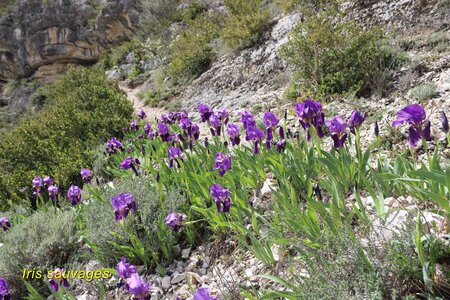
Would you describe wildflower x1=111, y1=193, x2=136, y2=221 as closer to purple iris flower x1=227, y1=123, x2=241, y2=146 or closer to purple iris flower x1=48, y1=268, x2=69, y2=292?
purple iris flower x1=48, y1=268, x2=69, y2=292

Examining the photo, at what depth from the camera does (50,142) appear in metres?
6.24

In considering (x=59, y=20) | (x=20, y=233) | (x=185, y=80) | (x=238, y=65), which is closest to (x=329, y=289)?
(x=20, y=233)

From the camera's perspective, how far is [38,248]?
280cm

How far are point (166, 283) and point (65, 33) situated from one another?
85.6ft

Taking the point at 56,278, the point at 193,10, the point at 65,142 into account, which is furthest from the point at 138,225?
the point at 193,10

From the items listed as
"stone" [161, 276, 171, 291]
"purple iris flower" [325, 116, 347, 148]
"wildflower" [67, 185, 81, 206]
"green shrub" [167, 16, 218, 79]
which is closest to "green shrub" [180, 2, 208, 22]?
"green shrub" [167, 16, 218, 79]

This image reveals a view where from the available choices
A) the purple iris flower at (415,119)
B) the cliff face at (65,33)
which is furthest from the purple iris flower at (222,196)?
the cliff face at (65,33)

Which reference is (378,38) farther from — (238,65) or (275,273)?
(275,273)

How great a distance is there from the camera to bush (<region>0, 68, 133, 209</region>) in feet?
17.5

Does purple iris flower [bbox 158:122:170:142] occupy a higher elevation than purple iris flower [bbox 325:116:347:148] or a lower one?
lower

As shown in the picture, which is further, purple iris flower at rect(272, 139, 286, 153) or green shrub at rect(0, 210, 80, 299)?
green shrub at rect(0, 210, 80, 299)

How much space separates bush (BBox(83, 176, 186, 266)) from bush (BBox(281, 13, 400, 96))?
3.28m

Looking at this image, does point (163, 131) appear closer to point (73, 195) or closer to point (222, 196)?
point (73, 195)

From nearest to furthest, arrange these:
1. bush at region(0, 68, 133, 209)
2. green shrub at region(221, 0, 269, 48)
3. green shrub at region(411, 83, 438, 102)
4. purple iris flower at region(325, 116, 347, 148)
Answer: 1. purple iris flower at region(325, 116, 347, 148)
2. green shrub at region(411, 83, 438, 102)
3. bush at region(0, 68, 133, 209)
4. green shrub at region(221, 0, 269, 48)
